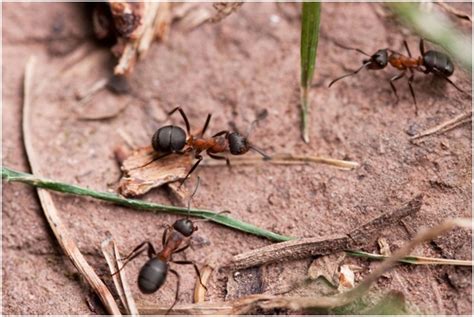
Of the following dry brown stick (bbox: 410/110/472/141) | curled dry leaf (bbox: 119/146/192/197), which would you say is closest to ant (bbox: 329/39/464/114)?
dry brown stick (bbox: 410/110/472/141)

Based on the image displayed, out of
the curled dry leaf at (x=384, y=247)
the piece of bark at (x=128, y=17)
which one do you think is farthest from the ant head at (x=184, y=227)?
the piece of bark at (x=128, y=17)

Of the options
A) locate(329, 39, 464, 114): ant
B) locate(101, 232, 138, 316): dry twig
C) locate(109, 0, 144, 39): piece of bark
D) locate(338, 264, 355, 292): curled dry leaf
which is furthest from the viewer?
locate(109, 0, 144, 39): piece of bark

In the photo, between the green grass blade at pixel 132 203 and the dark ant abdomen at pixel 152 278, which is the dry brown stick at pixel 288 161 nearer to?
the green grass blade at pixel 132 203

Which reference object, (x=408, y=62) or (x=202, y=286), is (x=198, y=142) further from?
(x=408, y=62)

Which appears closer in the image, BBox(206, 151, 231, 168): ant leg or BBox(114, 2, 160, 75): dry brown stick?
BBox(206, 151, 231, 168): ant leg

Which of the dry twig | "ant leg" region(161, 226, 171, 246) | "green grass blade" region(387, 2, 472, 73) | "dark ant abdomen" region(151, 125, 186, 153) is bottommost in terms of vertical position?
the dry twig

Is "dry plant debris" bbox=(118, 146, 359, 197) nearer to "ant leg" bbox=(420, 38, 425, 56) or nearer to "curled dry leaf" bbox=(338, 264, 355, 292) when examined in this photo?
"curled dry leaf" bbox=(338, 264, 355, 292)
